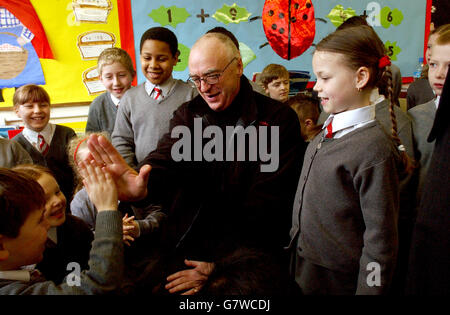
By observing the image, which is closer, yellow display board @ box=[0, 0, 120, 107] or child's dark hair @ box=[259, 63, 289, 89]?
child's dark hair @ box=[259, 63, 289, 89]

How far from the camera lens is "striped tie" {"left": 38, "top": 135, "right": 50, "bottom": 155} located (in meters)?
2.29

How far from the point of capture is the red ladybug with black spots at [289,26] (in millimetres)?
3791

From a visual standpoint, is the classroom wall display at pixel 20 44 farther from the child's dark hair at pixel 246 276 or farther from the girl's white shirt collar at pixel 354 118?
the girl's white shirt collar at pixel 354 118

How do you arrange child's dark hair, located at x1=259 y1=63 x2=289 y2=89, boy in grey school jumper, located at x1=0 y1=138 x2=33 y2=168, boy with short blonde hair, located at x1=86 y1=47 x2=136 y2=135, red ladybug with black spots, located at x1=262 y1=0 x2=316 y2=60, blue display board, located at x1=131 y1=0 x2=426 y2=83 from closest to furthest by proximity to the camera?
boy in grey school jumper, located at x1=0 y1=138 x2=33 y2=168, boy with short blonde hair, located at x1=86 y1=47 x2=136 y2=135, child's dark hair, located at x1=259 y1=63 x2=289 y2=89, blue display board, located at x1=131 y1=0 x2=426 y2=83, red ladybug with black spots, located at x1=262 y1=0 x2=316 y2=60

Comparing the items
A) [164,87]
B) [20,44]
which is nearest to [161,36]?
[164,87]

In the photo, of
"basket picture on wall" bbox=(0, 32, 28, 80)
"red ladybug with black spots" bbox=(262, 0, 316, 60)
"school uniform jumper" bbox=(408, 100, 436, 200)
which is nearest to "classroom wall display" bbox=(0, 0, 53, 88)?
"basket picture on wall" bbox=(0, 32, 28, 80)

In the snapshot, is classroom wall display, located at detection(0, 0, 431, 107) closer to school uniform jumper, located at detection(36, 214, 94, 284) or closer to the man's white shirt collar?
the man's white shirt collar

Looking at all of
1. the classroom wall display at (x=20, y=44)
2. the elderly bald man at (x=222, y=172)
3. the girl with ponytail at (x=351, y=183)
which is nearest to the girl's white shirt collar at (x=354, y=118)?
the girl with ponytail at (x=351, y=183)

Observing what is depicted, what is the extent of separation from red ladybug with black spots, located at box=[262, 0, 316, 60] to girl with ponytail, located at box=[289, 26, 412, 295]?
2.76 meters

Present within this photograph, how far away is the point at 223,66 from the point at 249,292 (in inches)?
37.8

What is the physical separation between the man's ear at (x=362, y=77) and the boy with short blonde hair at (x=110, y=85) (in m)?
1.87

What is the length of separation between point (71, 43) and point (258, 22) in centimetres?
203

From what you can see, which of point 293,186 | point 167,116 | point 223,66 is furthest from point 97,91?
point 293,186
